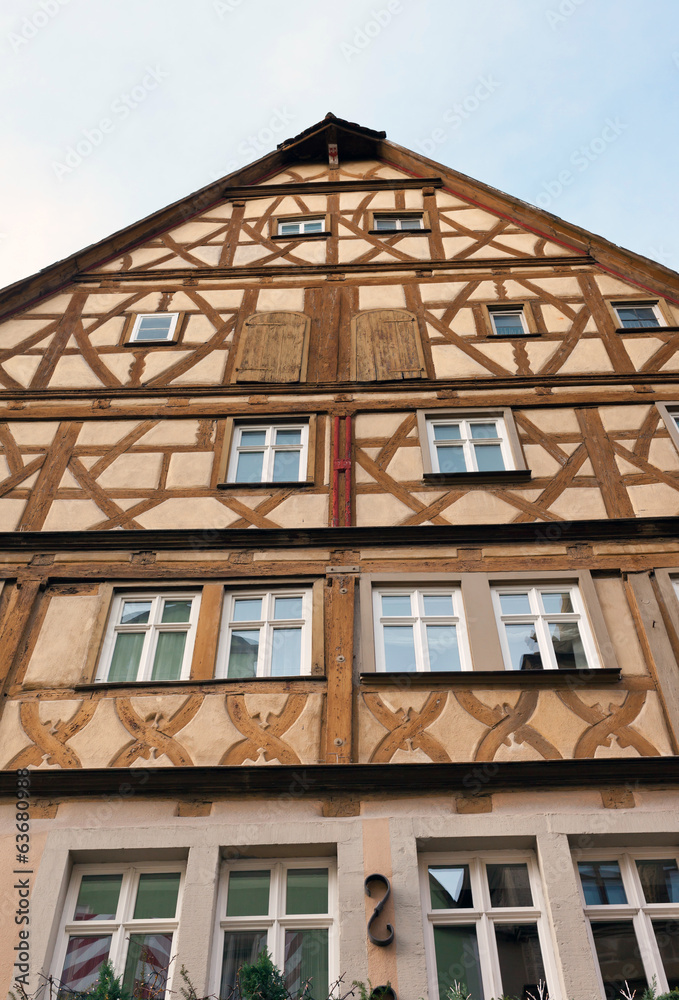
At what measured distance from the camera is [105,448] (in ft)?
37.6

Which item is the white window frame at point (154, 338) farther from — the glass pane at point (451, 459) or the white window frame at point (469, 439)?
the glass pane at point (451, 459)

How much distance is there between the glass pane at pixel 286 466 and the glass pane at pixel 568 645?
336 cm

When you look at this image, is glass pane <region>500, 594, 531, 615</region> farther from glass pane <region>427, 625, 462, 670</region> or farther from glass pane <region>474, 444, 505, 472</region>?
glass pane <region>474, 444, 505, 472</region>

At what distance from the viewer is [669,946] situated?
7293mm

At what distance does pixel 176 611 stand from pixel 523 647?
3364 millimetres

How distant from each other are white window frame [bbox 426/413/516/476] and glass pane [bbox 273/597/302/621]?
2.35m

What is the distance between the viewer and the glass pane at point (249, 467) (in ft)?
36.7

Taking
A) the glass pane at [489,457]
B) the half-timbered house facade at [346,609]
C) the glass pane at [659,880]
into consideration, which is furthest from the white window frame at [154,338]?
the glass pane at [659,880]

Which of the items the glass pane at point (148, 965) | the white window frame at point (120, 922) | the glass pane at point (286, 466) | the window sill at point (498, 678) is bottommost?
the glass pane at point (148, 965)

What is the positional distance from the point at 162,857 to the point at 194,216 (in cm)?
1101

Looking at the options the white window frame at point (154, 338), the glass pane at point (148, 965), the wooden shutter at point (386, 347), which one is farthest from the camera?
the white window frame at point (154, 338)

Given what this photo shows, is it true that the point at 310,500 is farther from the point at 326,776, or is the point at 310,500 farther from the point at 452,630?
the point at 326,776

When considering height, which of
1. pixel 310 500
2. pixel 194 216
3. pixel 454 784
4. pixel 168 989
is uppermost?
pixel 194 216

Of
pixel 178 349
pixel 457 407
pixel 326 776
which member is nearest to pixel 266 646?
pixel 326 776
